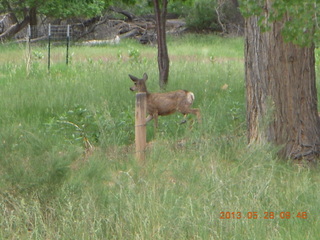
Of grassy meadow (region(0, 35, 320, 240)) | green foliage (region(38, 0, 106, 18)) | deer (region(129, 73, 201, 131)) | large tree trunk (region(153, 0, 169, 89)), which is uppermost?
green foliage (region(38, 0, 106, 18))

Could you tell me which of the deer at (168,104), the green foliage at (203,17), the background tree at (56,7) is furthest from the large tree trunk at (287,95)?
the green foliage at (203,17)

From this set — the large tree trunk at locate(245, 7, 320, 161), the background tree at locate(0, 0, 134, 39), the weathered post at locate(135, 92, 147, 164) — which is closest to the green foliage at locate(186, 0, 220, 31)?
the background tree at locate(0, 0, 134, 39)

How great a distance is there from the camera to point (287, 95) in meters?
8.09

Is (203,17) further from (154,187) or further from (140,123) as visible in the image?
(154,187)

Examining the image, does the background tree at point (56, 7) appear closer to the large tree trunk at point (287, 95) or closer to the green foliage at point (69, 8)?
the green foliage at point (69, 8)

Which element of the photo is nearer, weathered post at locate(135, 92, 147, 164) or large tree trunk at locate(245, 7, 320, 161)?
weathered post at locate(135, 92, 147, 164)

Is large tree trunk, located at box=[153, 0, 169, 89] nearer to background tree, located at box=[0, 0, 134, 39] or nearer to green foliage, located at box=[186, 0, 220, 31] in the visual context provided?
background tree, located at box=[0, 0, 134, 39]

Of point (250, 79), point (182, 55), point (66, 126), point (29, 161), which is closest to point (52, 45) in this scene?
point (182, 55)

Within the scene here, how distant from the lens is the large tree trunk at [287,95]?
8.07 metres

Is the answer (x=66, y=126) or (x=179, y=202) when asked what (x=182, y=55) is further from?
(x=179, y=202)

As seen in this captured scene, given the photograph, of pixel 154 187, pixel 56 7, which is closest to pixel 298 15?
pixel 154 187

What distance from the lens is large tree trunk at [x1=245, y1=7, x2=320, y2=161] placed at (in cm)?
807

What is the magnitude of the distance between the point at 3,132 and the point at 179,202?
1915mm

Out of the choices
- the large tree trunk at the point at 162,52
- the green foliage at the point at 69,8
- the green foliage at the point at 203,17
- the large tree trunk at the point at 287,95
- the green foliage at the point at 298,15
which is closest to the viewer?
the green foliage at the point at 298,15
